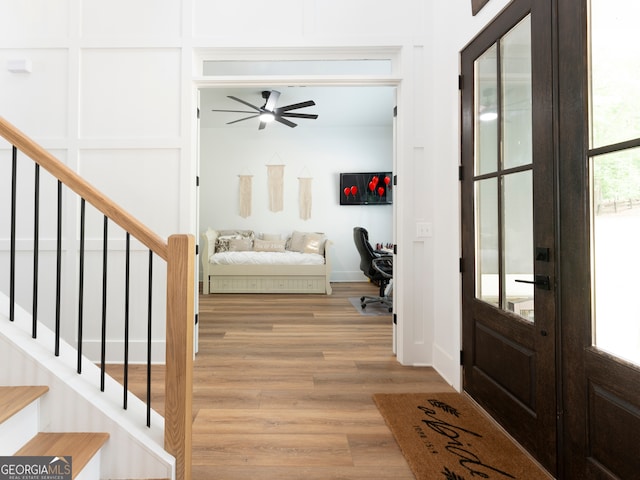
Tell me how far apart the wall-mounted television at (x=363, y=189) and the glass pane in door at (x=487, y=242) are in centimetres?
509

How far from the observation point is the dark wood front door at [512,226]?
1.67m

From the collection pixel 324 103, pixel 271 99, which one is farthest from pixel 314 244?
pixel 271 99

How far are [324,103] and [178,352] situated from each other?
5.46 m

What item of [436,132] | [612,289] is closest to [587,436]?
[612,289]

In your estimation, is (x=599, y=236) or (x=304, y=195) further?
(x=304, y=195)

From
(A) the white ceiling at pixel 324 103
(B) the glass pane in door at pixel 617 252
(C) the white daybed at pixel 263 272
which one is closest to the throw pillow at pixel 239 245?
(C) the white daybed at pixel 263 272

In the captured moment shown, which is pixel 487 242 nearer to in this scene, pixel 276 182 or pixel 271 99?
pixel 271 99

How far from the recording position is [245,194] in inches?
289

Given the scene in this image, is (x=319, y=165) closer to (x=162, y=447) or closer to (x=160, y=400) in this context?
(x=160, y=400)

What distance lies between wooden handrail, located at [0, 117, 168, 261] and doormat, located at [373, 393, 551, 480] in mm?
1490

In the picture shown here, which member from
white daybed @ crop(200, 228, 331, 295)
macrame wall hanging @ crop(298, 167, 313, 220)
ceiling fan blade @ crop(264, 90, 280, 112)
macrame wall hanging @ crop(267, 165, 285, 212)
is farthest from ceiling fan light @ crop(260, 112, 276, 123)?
white daybed @ crop(200, 228, 331, 295)

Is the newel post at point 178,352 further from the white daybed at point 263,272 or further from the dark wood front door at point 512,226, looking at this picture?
the white daybed at point 263,272

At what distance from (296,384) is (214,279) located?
382cm

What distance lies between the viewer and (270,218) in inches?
291
